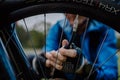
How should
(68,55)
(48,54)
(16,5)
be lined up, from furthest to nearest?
1. (48,54)
2. (68,55)
3. (16,5)

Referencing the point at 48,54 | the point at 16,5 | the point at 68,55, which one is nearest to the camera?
the point at 16,5

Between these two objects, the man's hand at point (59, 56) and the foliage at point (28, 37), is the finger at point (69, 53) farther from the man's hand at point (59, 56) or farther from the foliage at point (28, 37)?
the foliage at point (28, 37)

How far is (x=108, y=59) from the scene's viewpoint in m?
Answer: 1.52

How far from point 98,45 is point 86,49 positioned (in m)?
0.05

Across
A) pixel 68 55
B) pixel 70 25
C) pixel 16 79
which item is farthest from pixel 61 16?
pixel 16 79

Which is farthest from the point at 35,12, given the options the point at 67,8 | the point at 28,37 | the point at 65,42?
the point at 28,37

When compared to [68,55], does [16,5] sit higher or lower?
higher

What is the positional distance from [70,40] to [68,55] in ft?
0.17

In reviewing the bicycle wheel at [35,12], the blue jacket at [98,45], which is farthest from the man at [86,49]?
the bicycle wheel at [35,12]

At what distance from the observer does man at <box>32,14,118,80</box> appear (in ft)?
4.73

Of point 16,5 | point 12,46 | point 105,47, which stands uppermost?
point 16,5

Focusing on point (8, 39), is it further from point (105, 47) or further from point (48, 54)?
point (105, 47)

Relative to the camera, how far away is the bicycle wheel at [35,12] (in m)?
1.19

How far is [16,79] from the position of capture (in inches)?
56.0
